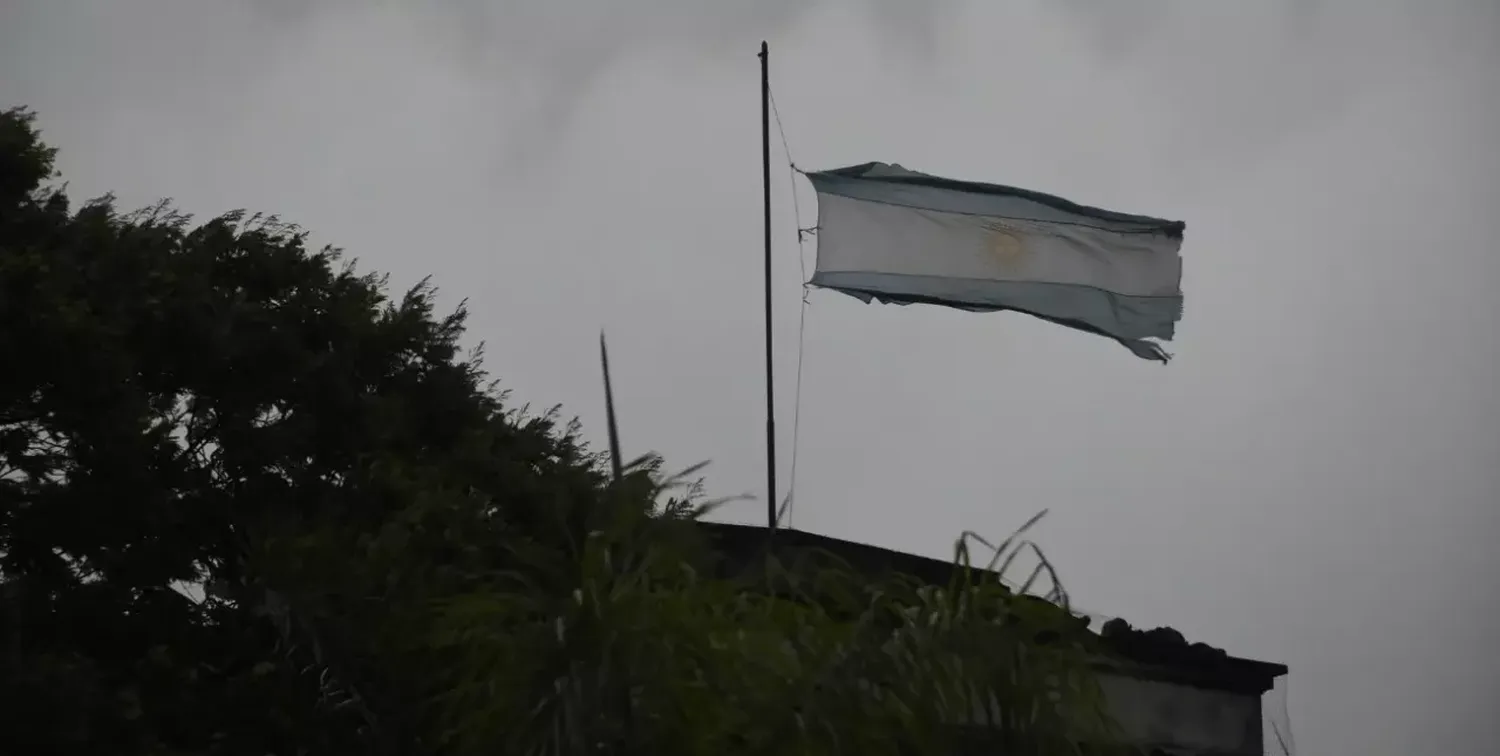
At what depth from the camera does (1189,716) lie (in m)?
15.3

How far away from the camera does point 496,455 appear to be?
1883 cm

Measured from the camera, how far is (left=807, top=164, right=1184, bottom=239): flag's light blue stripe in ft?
54.2

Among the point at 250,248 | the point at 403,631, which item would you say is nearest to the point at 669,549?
the point at 403,631

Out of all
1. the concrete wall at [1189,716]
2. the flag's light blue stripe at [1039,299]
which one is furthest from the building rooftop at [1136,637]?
the flag's light blue stripe at [1039,299]

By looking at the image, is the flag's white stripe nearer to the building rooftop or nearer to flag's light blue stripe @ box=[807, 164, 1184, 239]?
flag's light blue stripe @ box=[807, 164, 1184, 239]

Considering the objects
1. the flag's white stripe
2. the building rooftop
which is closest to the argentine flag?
the flag's white stripe

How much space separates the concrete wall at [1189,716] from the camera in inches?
580

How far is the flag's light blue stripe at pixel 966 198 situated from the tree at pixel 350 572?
4406 millimetres

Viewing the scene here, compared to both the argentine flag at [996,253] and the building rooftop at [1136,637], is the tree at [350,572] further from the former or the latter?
the argentine flag at [996,253]

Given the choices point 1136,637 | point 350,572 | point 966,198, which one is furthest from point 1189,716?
point 350,572

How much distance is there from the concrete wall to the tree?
3454mm

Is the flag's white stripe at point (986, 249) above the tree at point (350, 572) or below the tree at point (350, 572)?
above

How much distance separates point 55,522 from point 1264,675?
1222 cm

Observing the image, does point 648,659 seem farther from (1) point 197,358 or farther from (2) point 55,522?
(1) point 197,358
